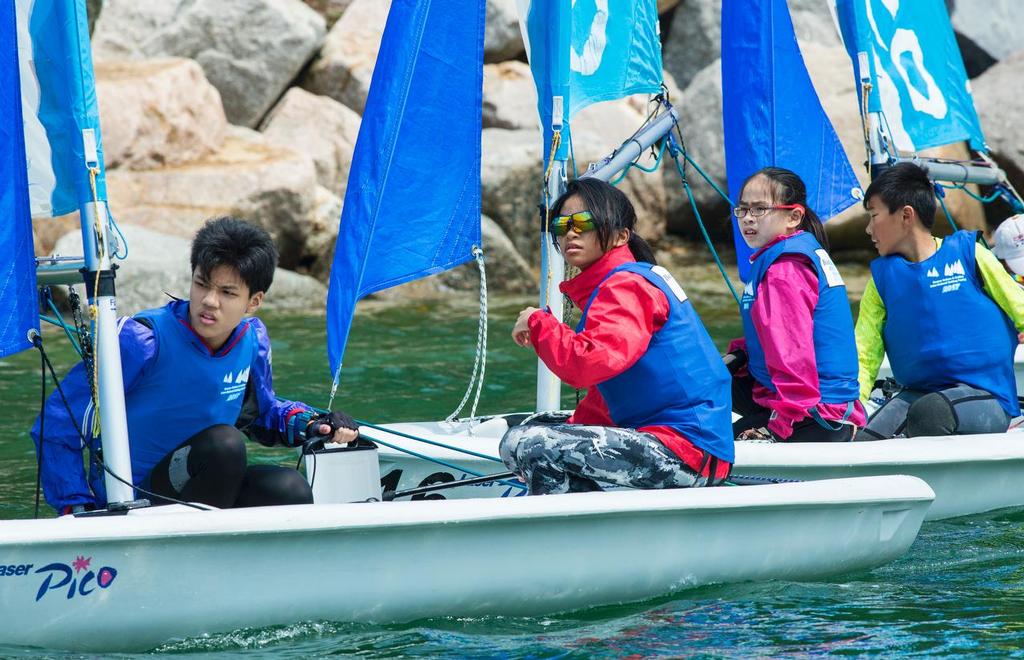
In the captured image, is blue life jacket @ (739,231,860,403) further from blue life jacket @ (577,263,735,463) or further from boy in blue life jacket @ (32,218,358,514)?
boy in blue life jacket @ (32,218,358,514)

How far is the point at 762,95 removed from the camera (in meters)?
6.11

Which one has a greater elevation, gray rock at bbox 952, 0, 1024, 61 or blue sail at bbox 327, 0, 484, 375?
gray rock at bbox 952, 0, 1024, 61

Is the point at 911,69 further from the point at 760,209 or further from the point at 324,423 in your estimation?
the point at 324,423

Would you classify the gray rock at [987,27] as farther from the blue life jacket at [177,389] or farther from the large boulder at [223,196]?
the blue life jacket at [177,389]

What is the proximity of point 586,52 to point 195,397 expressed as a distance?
2370mm

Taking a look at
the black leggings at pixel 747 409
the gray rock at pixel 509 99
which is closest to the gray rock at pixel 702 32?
the gray rock at pixel 509 99

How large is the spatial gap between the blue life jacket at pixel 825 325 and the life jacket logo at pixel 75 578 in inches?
88.6

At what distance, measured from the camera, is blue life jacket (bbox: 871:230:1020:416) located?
490 cm

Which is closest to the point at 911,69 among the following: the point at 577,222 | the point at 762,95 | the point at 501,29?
the point at 762,95

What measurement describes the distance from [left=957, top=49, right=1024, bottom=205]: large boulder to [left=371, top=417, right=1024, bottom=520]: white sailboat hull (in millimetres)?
8303

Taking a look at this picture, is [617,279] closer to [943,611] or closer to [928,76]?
[943,611]

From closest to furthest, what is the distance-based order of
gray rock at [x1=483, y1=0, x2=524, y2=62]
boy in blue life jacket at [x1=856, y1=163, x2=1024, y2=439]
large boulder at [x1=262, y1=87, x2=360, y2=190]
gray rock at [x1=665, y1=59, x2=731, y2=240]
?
boy in blue life jacket at [x1=856, y1=163, x2=1024, y2=439], large boulder at [x1=262, y1=87, x2=360, y2=190], gray rock at [x1=665, y1=59, x2=731, y2=240], gray rock at [x1=483, y1=0, x2=524, y2=62]

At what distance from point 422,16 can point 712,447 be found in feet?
6.09

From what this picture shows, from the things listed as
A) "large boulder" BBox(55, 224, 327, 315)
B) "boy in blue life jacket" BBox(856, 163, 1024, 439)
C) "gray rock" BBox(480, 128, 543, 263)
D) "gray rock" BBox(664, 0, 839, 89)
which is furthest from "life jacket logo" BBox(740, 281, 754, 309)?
"gray rock" BBox(664, 0, 839, 89)
